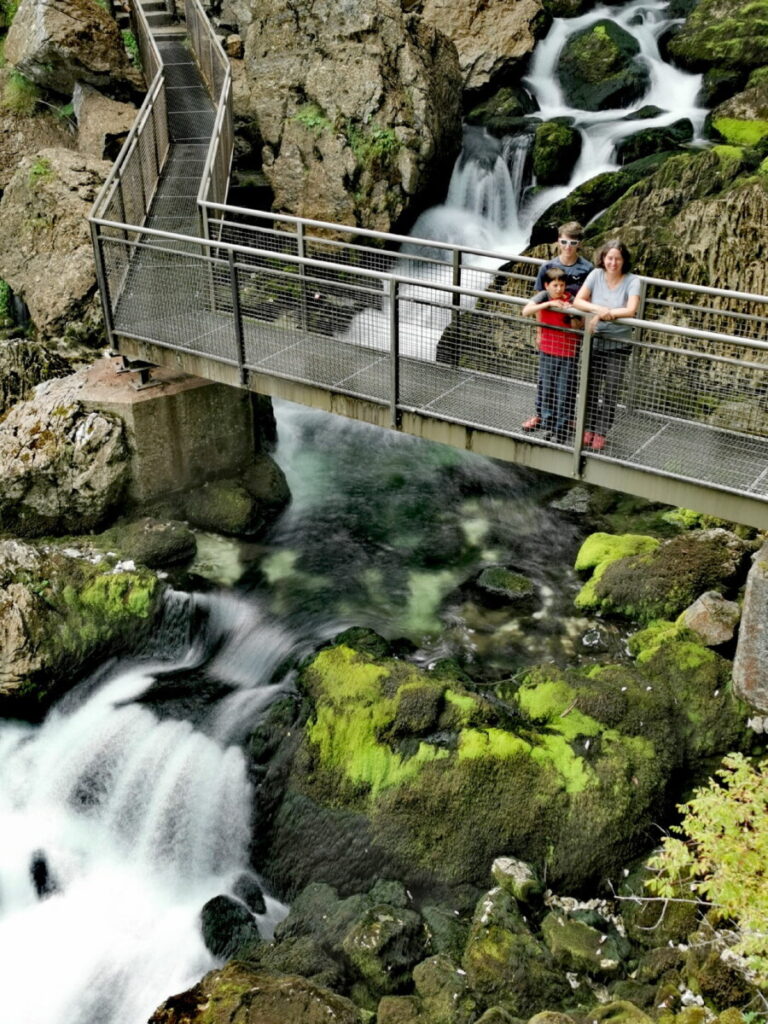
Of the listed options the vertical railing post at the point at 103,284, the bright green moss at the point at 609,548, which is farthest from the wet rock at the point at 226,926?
the vertical railing post at the point at 103,284

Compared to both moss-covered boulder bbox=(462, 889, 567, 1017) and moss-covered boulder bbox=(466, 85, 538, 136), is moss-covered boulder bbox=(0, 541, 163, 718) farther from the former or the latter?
moss-covered boulder bbox=(466, 85, 538, 136)

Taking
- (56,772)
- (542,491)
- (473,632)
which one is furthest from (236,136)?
(56,772)

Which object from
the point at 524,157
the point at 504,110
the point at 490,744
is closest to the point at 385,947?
the point at 490,744

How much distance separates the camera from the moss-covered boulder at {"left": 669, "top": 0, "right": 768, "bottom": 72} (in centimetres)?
1720

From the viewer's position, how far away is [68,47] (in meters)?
16.2

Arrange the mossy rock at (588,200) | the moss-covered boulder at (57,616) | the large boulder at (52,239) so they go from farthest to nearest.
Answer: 1. the mossy rock at (588,200)
2. the large boulder at (52,239)
3. the moss-covered boulder at (57,616)

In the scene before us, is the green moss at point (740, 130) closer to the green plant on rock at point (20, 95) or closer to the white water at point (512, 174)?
the white water at point (512, 174)

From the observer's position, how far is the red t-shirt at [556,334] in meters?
7.68

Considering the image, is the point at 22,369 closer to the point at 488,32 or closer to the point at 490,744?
the point at 490,744

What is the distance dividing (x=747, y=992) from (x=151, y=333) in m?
8.30

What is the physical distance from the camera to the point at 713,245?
1205 cm

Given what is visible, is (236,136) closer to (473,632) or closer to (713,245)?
(713,245)

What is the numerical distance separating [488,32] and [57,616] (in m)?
14.4

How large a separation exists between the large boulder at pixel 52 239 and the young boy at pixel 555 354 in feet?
25.6
